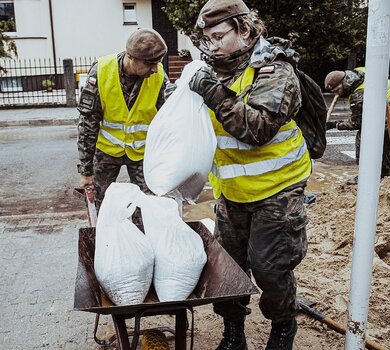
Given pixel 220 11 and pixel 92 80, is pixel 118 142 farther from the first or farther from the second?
pixel 220 11

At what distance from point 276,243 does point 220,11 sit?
108 centimetres

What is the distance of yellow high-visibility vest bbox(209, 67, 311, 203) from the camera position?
2400 mm

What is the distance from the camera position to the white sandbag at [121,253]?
2.15 metres

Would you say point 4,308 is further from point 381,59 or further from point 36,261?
point 381,59

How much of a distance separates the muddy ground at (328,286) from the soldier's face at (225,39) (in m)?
1.64

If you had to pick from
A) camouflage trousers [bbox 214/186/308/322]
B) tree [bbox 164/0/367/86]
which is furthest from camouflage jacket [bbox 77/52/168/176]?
tree [bbox 164/0/367/86]

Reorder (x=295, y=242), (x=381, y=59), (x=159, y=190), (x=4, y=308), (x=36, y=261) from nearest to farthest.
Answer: (x=381, y=59)
(x=159, y=190)
(x=295, y=242)
(x=4, y=308)
(x=36, y=261)

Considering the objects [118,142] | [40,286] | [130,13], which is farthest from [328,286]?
[130,13]

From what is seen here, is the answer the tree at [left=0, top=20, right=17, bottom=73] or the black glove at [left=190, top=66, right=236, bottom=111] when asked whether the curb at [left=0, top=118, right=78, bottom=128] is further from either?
the black glove at [left=190, top=66, right=236, bottom=111]

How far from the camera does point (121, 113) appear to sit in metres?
3.79

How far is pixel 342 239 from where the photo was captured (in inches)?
170

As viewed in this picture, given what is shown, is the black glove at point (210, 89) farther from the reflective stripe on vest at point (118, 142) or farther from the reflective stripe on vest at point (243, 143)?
the reflective stripe on vest at point (118, 142)

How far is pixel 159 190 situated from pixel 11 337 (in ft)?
4.87

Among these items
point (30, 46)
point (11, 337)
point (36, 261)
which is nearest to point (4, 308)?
point (11, 337)
